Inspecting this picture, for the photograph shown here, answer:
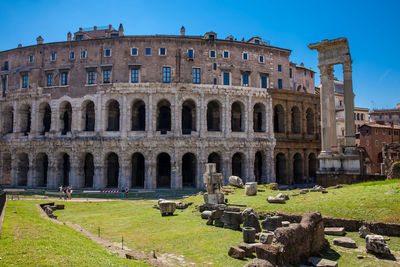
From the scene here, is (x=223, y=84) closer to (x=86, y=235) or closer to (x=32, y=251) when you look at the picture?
(x=86, y=235)

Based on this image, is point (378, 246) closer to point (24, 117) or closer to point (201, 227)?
point (201, 227)

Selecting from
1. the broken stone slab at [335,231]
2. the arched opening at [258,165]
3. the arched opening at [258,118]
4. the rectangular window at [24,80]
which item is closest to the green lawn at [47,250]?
the broken stone slab at [335,231]

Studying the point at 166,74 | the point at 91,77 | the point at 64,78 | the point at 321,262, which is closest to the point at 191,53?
the point at 166,74

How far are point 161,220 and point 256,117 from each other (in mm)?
27012

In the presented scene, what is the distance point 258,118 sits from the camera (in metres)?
41.3

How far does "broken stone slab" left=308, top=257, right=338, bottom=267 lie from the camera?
8242 millimetres

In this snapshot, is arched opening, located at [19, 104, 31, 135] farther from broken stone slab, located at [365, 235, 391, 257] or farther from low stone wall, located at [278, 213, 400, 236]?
broken stone slab, located at [365, 235, 391, 257]

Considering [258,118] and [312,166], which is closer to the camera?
[258,118]

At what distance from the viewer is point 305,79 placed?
46.7m

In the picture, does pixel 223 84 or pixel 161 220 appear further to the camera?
pixel 223 84

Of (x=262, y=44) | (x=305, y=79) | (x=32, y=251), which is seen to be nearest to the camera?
(x=32, y=251)

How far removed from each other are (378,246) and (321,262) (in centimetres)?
215

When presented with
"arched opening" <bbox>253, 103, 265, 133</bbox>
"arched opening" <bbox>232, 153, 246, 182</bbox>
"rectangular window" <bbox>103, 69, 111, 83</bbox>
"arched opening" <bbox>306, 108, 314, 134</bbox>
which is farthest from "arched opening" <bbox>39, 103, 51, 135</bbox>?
"arched opening" <bbox>306, 108, 314, 134</bbox>

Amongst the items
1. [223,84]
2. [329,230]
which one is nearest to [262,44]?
[223,84]
